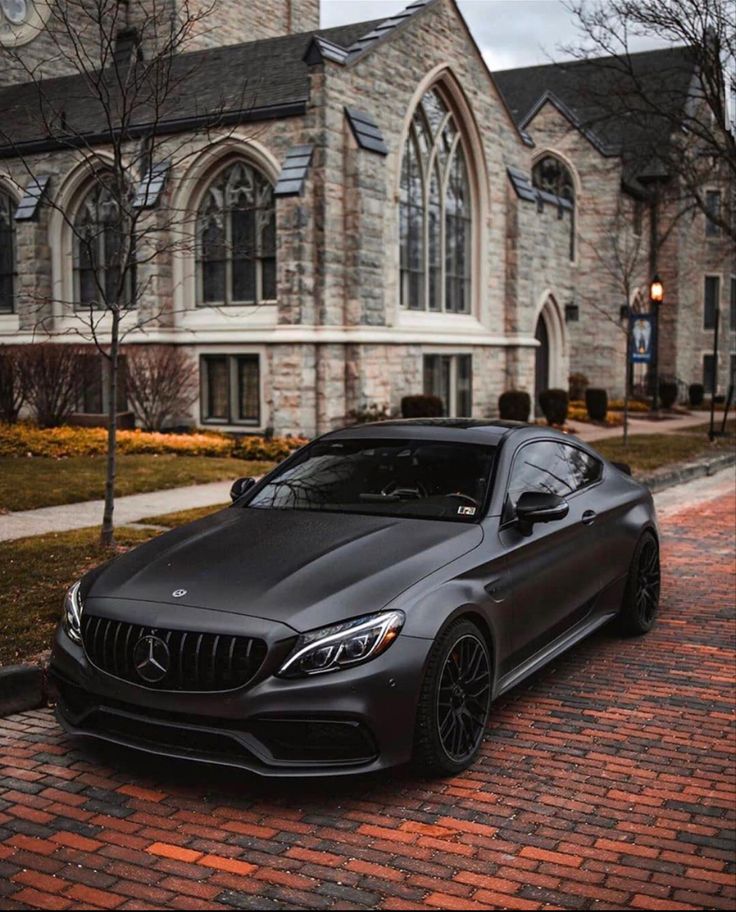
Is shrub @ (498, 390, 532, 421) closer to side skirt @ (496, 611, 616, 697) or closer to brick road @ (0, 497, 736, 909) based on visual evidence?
side skirt @ (496, 611, 616, 697)

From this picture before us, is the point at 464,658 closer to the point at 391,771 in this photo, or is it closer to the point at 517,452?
the point at 391,771

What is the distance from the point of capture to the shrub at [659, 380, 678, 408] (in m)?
39.2

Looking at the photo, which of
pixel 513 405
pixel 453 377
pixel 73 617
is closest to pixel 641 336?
pixel 513 405

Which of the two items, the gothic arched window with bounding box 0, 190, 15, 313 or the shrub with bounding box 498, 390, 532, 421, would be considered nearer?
the gothic arched window with bounding box 0, 190, 15, 313

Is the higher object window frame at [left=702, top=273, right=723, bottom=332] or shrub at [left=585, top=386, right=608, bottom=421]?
window frame at [left=702, top=273, right=723, bottom=332]

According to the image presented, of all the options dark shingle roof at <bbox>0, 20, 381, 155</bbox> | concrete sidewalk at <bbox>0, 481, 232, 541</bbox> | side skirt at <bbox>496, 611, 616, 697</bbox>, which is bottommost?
side skirt at <bbox>496, 611, 616, 697</bbox>

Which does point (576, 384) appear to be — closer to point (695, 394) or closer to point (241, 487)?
point (695, 394)

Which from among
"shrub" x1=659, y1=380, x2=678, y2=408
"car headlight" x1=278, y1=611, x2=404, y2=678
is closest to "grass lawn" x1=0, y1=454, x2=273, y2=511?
"car headlight" x1=278, y1=611, x2=404, y2=678

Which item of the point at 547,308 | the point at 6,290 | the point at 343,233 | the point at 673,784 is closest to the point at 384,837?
the point at 673,784

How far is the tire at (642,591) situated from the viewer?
23.5 feet

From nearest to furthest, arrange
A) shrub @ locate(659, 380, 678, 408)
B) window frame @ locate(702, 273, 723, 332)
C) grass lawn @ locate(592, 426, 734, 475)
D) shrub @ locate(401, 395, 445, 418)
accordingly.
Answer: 1. grass lawn @ locate(592, 426, 734, 475)
2. shrub @ locate(401, 395, 445, 418)
3. shrub @ locate(659, 380, 678, 408)
4. window frame @ locate(702, 273, 723, 332)

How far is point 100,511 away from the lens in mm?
11844

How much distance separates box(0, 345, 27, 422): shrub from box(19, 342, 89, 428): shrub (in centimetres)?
10

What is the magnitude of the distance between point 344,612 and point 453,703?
28.4 inches
